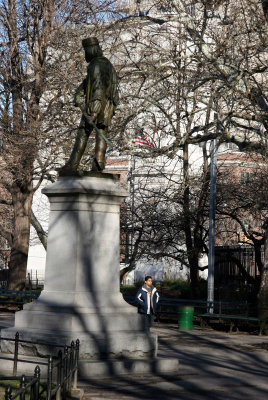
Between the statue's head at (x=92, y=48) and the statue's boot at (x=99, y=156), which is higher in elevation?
the statue's head at (x=92, y=48)

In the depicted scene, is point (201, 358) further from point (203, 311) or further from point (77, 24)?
point (77, 24)

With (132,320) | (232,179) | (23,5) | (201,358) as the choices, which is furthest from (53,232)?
(232,179)

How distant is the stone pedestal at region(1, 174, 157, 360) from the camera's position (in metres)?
11.8

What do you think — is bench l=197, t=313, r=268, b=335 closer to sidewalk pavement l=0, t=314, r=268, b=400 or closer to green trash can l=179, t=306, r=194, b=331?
green trash can l=179, t=306, r=194, b=331

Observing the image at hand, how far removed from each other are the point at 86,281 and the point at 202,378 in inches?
105

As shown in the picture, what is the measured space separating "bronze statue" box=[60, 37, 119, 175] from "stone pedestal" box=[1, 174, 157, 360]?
2.09 ft

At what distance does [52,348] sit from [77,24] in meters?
19.3

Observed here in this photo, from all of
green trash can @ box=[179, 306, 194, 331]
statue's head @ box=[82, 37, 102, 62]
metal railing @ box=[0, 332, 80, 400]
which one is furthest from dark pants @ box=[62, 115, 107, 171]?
green trash can @ box=[179, 306, 194, 331]

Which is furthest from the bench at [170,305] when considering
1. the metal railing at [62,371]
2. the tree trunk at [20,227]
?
the metal railing at [62,371]

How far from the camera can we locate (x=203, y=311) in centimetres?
2748

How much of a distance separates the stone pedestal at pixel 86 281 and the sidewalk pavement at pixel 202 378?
830 millimetres

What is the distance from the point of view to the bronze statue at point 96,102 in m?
13.1

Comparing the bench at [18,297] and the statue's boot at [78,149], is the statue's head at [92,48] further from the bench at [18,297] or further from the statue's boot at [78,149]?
the bench at [18,297]

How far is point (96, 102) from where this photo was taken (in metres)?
13.1
